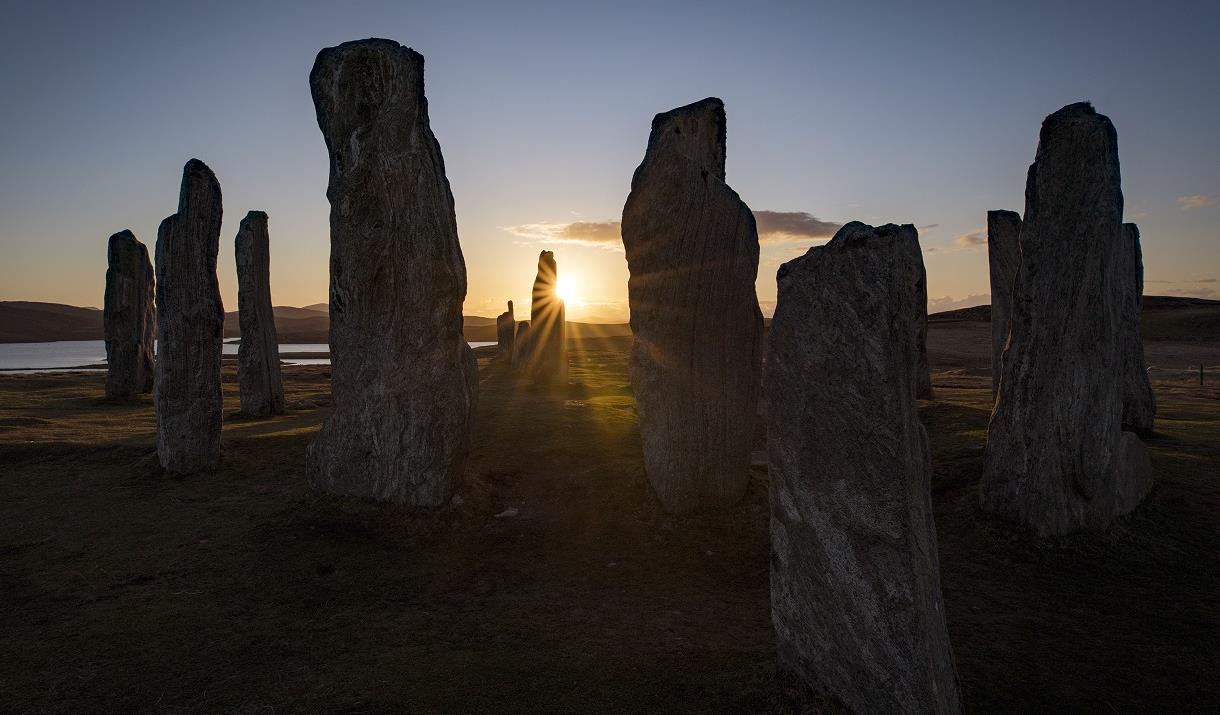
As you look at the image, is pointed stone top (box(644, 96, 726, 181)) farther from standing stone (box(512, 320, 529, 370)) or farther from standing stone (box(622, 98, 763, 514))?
standing stone (box(512, 320, 529, 370))

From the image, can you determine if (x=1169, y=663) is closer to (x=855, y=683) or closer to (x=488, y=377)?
(x=855, y=683)

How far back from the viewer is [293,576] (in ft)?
21.9

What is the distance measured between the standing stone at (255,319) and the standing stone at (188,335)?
4843mm

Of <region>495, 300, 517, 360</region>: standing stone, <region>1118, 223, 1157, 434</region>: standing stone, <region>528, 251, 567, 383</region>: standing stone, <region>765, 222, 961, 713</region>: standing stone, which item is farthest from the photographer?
<region>495, 300, 517, 360</region>: standing stone

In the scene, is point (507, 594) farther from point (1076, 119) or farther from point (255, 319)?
point (255, 319)

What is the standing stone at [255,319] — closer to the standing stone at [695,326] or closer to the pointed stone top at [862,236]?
the standing stone at [695,326]

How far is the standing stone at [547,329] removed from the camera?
64.2ft

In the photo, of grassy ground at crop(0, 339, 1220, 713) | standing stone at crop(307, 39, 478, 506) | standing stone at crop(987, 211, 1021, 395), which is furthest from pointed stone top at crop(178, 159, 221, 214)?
standing stone at crop(987, 211, 1021, 395)

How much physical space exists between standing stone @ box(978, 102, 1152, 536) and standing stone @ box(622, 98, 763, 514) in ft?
8.78

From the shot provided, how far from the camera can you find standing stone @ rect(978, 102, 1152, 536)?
271 inches

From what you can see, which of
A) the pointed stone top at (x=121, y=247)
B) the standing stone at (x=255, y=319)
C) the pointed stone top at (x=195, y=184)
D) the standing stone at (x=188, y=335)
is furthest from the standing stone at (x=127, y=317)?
the pointed stone top at (x=195, y=184)

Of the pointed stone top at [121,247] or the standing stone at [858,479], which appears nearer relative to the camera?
the standing stone at [858,479]

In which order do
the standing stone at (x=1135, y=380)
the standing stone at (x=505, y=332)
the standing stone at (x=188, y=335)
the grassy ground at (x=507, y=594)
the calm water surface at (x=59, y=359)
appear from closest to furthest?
the grassy ground at (x=507, y=594) → the standing stone at (x=188, y=335) → the standing stone at (x=1135, y=380) → the standing stone at (x=505, y=332) → the calm water surface at (x=59, y=359)

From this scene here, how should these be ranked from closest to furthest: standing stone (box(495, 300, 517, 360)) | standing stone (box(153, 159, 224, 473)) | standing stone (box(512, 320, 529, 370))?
standing stone (box(153, 159, 224, 473)) < standing stone (box(512, 320, 529, 370)) < standing stone (box(495, 300, 517, 360))
